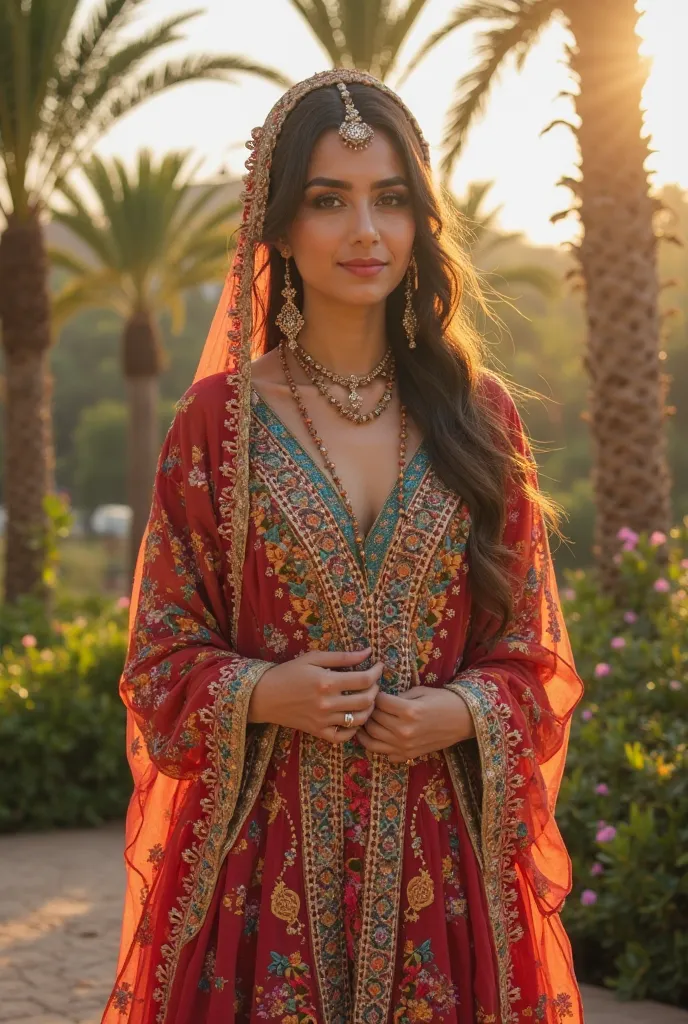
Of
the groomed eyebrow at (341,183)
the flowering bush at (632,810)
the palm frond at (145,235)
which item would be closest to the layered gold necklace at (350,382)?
the groomed eyebrow at (341,183)

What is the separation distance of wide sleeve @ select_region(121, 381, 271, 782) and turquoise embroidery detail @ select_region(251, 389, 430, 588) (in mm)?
99

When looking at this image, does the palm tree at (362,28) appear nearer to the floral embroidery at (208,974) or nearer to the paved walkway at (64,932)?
the paved walkway at (64,932)

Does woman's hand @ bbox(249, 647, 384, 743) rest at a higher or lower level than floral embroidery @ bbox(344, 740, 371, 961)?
higher

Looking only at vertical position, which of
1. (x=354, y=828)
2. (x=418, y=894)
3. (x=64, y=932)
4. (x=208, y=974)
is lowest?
(x=64, y=932)

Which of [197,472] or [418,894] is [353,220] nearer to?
[197,472]

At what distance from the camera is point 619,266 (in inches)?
273

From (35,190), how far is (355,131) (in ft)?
31.3

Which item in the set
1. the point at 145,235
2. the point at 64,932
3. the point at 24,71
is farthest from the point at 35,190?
the point at 64,932

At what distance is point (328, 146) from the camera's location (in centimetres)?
242

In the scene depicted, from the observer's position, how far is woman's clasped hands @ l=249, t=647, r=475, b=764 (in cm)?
225

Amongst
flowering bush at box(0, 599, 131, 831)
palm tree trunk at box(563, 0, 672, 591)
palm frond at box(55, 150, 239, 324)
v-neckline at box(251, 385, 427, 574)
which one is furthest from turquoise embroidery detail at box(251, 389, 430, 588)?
palm frond at box(55, 150, 239, 324)

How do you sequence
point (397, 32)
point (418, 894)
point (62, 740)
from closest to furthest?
1. point (418, 894)
2. point (62, 740)
3. point (397, 32)

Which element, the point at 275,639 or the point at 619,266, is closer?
the point at 275,639

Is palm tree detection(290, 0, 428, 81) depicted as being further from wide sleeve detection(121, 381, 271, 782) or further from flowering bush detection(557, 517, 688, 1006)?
wide sleeve detection(121, 381, 271, 782)
